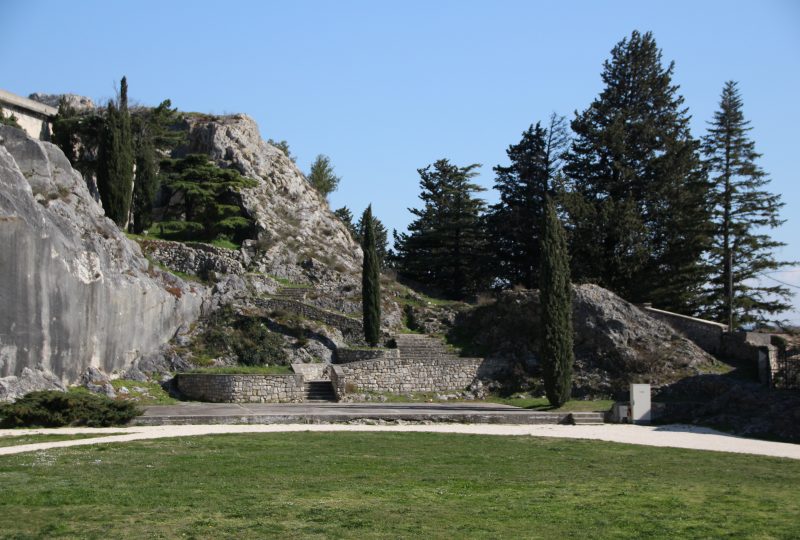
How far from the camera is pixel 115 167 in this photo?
40.8 metres

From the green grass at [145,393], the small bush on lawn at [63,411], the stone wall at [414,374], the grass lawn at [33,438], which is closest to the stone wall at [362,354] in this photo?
the stone wall at [414,374]

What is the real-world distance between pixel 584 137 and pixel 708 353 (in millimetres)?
15757

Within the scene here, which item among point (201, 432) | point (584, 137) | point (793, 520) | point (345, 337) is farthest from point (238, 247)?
point (793, 520)

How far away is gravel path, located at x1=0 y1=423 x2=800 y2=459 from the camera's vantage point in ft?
68.4

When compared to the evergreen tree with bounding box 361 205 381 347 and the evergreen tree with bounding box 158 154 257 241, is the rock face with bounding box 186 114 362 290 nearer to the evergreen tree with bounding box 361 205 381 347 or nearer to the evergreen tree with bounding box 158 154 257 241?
the evergreen tree with bounding box 158 154 257 241

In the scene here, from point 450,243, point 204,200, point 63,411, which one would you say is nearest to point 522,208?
point 450,243

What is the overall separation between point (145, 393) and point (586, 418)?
15774mm

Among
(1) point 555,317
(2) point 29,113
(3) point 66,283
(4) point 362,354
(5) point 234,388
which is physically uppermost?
(2) point 29,113

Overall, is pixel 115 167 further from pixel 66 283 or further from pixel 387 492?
pixel 387 492

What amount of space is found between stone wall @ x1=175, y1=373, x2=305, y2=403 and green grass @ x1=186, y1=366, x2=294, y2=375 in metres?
0.64

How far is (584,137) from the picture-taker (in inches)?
1834

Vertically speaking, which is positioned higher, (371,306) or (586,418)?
(371,306)

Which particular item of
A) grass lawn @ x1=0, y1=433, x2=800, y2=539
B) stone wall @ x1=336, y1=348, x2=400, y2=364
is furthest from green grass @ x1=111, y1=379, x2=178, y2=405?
grass lawn @ x1=0, y1=433, x2=800, y2=539

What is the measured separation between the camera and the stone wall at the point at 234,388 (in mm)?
31656
